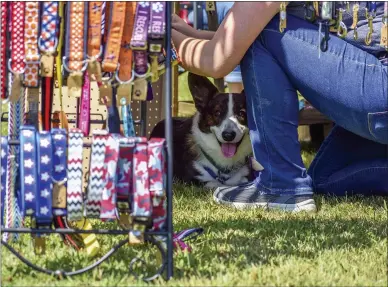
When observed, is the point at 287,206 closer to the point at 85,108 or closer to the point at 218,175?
the point at 218,175

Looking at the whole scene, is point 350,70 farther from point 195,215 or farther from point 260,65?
point 195,215

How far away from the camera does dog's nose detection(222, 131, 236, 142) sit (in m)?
5.04

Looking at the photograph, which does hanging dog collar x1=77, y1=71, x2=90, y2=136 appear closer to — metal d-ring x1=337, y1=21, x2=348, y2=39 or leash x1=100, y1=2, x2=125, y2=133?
leash x1=100, y1=2, x2=125, y2=133

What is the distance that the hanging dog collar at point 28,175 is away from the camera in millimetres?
2602

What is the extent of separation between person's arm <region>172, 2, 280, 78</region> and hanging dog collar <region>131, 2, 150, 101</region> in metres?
0.98

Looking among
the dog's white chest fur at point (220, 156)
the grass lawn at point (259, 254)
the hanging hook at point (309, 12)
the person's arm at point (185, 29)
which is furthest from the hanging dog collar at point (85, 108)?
the dog's white chest fur at point (220, 156)

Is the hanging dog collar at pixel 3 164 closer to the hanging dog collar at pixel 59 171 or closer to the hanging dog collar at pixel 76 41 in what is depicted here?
the hanging dog collar at pixel 59 171

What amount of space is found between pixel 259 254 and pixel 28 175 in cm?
96

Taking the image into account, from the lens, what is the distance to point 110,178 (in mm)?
2609

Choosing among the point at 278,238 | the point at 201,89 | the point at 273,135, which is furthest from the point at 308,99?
the point at 201,89

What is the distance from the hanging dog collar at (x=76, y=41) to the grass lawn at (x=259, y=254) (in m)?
0.68

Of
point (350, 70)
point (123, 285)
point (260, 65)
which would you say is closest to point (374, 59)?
point (350, 70)

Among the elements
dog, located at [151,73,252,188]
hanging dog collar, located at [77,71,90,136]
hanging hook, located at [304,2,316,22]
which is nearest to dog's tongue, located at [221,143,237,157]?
dog, located at [151,73,252,188]

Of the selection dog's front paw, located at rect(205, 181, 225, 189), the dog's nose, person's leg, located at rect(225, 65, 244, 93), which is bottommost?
dog's front paw, located at rect(205, 181, 225, 189)
